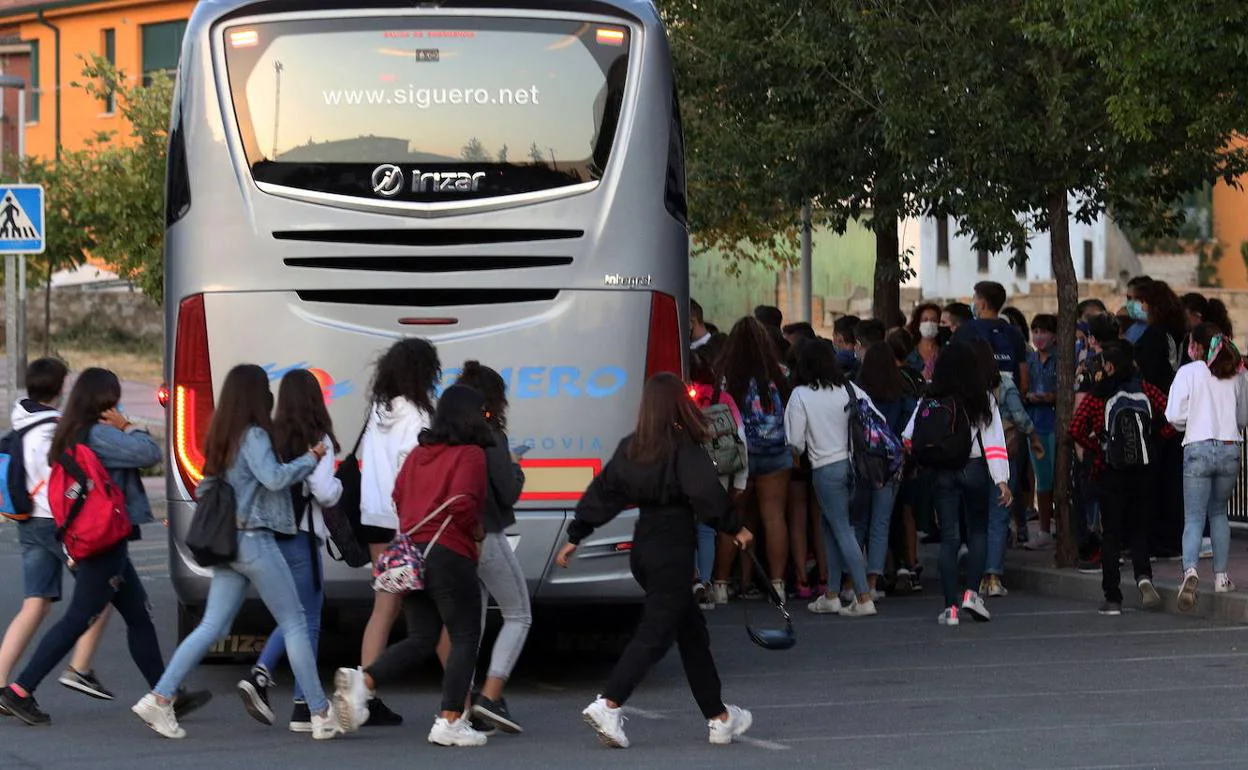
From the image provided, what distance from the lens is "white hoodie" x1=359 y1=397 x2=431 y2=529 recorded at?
383 inches

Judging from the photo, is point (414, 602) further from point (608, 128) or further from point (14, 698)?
point (608, 128)

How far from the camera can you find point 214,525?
902 centimetres

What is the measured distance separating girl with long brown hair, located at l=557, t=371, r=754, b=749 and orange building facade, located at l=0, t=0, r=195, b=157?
46.9 m

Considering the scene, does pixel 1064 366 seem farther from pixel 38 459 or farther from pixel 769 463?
A: pixel 38 459

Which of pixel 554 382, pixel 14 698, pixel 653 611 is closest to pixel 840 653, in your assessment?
pixel 554 382

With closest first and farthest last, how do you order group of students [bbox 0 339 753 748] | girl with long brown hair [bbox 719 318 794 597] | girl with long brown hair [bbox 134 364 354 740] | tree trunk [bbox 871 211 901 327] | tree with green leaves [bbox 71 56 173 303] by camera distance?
group of students [bbox 0 339 753 748] < girl with long brown hair [bbox 134 364 354 740] < girl with long brown hair [bbox 719 318 794 597] < tree trunk [bbox 871 211 901 327] < tree with green leaves [bbox 71 56 173 303]

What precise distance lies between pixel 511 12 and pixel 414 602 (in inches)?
119

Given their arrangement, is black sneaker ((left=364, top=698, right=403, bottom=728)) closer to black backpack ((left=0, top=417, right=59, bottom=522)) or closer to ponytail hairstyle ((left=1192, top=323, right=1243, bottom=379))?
black backpack ((left=0, top=417, right=59, bottom=522))

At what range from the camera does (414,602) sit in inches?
361

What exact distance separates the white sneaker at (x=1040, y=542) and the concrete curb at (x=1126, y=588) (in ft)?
1.54

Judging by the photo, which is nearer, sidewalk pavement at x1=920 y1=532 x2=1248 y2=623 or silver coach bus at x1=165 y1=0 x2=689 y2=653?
silver coach bus at x1=165 y1=0 x2=689 y2=653

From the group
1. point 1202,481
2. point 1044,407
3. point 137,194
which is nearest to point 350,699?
point 1202,481


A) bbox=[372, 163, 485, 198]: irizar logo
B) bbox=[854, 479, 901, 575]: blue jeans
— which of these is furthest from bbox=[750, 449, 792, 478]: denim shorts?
bbox=[372, 163, 485, 198]: irizar logo

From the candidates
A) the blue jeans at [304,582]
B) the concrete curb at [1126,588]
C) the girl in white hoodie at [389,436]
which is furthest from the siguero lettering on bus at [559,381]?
the concrete curb at [1126,588]
